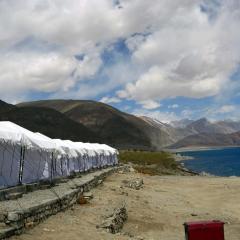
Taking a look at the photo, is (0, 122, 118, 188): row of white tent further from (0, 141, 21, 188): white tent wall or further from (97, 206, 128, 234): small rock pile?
(97, 206, 128, 234): small rock pile

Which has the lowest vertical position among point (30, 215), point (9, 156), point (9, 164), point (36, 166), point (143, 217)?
point (143, 217)

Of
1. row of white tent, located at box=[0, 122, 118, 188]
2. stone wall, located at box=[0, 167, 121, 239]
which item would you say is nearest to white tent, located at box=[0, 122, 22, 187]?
row of white tent, located at box=[0, 122, 118, 188]

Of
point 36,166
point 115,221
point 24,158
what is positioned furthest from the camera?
point 36,166

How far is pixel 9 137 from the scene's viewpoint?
23.1m

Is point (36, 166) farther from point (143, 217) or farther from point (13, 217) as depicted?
point (13, 217)

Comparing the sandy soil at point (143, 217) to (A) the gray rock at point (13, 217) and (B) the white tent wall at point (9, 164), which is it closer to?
(A) the gray rock at point (13, 217)

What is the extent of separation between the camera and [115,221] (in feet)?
66.5

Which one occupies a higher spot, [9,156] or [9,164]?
[9,156]

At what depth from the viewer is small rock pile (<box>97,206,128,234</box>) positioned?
61.9 ft

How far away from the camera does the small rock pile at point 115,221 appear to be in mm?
18859

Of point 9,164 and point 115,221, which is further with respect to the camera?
point 9,164

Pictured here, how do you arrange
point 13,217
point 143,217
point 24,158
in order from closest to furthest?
point 13,217 < point 143,217 < point 24,158

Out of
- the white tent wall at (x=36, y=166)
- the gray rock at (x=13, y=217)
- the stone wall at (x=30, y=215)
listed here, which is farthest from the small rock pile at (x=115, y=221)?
the white tent wall at (x=36, y=166)

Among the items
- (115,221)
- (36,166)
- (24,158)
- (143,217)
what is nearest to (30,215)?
(115,221)
